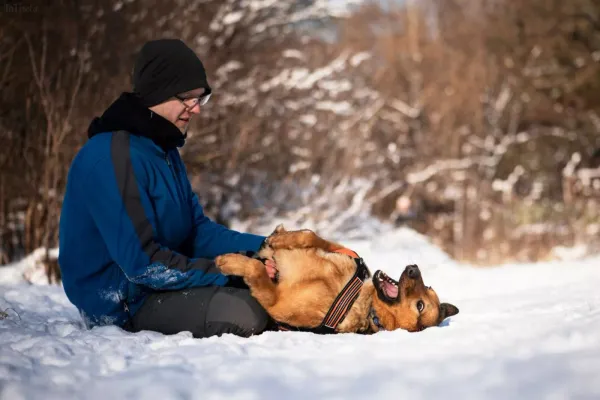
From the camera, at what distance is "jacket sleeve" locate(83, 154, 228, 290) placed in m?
2.89

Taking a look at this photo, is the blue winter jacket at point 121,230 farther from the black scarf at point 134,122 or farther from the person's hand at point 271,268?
the person's hand at point 271,268

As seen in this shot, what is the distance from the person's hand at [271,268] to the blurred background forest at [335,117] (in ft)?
Answer: 11.8

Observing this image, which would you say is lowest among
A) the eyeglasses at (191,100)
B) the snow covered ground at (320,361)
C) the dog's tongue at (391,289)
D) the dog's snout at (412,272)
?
the snow covered ground at (320,361)

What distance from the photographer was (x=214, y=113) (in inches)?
353

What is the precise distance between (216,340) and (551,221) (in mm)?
13653

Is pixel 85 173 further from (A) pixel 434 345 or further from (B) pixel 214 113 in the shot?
(B) pixel 214 113

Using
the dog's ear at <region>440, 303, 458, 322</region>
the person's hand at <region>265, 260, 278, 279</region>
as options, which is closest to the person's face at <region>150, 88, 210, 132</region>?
the person's hand at <region>265, 260, 278, 279</region>

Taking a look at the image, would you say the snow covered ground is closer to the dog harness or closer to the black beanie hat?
the dog harness

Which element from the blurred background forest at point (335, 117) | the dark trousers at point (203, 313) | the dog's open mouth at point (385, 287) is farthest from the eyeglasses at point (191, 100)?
the blurred background forest at point (335, 117)

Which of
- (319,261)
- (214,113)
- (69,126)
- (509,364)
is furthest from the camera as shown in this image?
(214,113)

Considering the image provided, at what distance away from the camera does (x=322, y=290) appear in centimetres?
318

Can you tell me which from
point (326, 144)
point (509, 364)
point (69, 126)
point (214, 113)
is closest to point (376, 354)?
point (509, 364)

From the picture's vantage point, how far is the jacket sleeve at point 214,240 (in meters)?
3.62

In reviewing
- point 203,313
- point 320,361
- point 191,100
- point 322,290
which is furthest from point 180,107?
point 320,361
